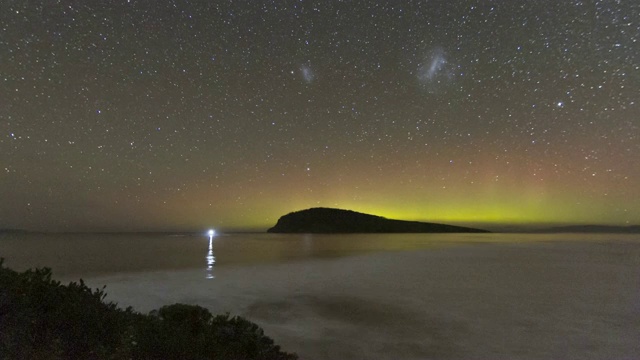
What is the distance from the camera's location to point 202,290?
22.3 metres

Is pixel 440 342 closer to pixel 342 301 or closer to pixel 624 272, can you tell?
pixel 342 301

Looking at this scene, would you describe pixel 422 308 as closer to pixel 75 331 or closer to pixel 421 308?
pixel 421 308

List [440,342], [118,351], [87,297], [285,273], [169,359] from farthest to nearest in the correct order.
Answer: [285,273], [440,342], [87,297], [169,359], [118,351]

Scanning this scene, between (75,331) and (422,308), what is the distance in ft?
47.8

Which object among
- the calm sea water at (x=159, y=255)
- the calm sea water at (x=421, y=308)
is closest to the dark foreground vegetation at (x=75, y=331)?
the calm sea water at (x=421, y=308)

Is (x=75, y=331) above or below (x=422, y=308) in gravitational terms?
above

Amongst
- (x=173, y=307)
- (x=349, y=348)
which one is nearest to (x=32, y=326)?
(x=173, y=307)

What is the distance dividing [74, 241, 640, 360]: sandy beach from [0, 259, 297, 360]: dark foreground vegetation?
4.69 meters

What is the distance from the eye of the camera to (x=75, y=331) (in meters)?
5.70

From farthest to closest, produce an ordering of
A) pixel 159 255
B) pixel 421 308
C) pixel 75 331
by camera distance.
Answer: pixel 159 255 < pixel 421 308 < pixel 75 331

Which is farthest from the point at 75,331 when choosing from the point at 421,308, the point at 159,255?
the point at 159,255

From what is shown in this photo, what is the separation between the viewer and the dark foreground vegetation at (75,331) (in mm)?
5043

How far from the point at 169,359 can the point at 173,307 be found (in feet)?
12.7

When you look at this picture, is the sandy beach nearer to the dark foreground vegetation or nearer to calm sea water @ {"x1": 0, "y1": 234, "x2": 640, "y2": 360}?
calm sea water @ {"x1": 0, "y1": 234, "x2": 640, "y2": 360}
